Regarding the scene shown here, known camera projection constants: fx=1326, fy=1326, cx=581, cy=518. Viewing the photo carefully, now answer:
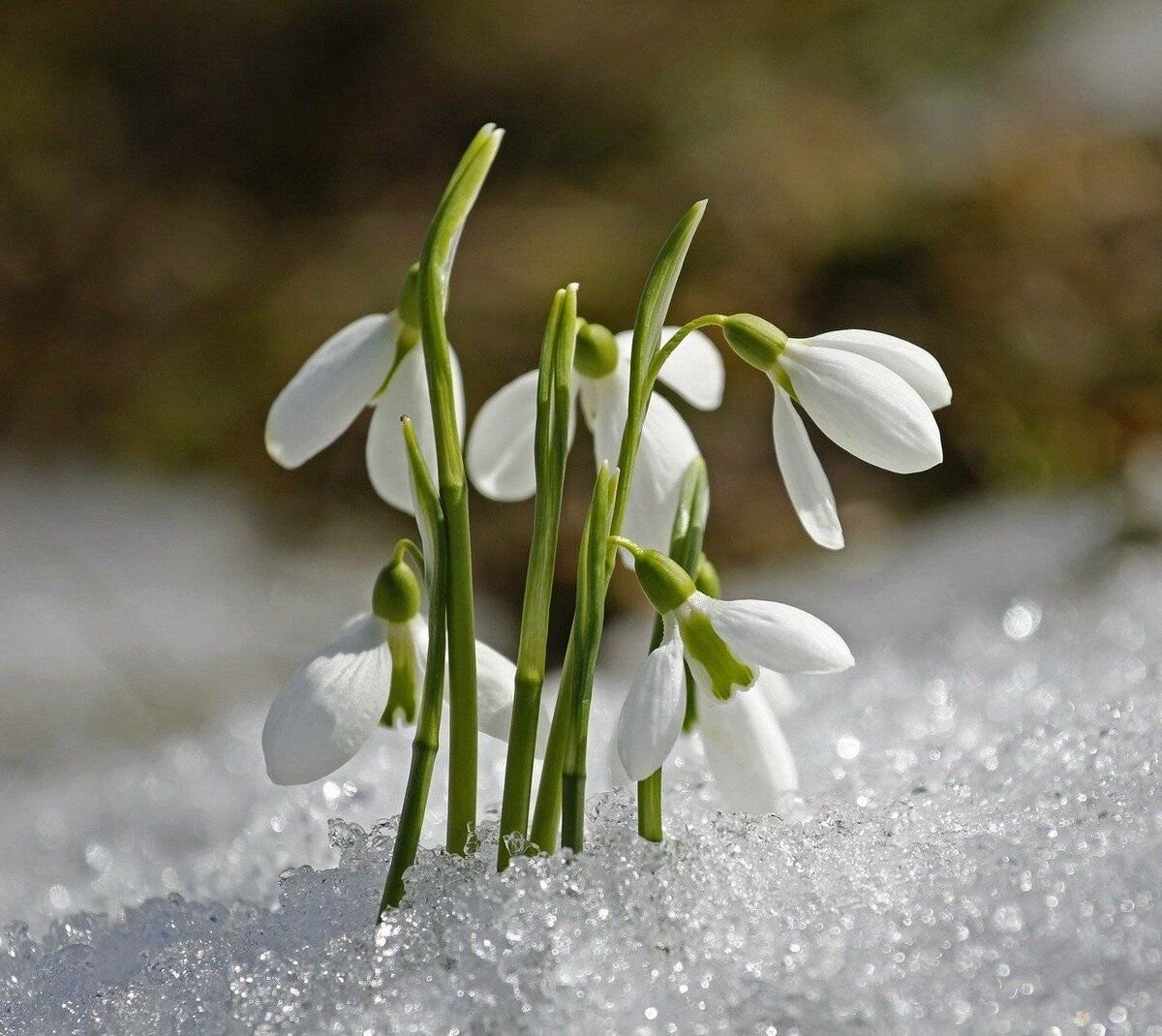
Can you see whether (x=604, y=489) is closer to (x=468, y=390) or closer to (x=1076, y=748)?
(x=1076, y=748)

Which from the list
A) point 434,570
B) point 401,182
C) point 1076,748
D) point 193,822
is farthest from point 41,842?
point 401,182

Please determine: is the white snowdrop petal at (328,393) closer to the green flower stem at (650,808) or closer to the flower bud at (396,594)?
the flower bud at (396,594)

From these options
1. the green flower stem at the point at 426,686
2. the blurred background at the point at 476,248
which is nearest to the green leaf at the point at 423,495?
the green flower stem at the point at 426,686

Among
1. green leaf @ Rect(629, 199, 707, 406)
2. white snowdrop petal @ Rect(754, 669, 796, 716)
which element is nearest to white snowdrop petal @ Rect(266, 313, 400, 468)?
green leaf @ Rect(629, 199, 707, 406)

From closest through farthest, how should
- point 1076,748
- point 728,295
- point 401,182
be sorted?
point 1076,748 < point 728,295 < point 401,182

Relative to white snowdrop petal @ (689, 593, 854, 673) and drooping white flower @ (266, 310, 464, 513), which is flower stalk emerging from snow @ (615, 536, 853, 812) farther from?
drooping white flower @ (266, 310, 464, 513)

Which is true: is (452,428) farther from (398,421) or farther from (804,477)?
(804,477)

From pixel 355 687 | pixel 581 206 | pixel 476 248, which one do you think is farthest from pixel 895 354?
pixel 581 206
